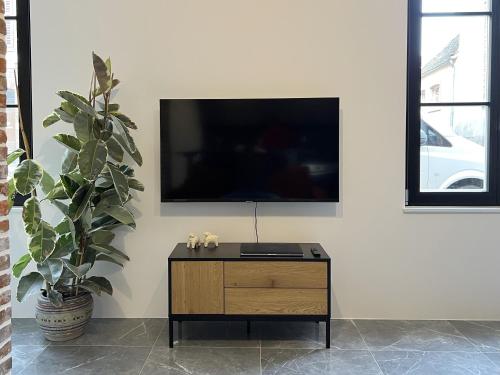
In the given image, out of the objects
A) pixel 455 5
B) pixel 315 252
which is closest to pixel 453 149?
pixel 455 5

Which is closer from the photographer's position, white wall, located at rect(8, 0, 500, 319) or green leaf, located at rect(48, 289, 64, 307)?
green leaf, located at rect(48, 289, 64, 307)

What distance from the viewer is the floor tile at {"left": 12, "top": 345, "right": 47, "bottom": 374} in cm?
230

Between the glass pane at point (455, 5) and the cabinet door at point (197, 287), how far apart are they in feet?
8.15

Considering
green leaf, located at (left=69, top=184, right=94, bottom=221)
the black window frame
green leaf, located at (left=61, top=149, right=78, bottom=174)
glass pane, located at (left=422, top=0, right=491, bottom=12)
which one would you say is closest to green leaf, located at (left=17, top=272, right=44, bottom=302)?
green leaf, located at (left=69, top=184, right=94, bottom=221)

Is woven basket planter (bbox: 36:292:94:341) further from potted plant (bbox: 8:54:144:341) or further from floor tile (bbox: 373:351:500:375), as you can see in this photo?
floor tile (bbox: 373:351:500:375)

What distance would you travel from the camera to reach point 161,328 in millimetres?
2820

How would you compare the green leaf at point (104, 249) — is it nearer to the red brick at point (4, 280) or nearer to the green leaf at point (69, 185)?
the green leaf at point (69, 185)

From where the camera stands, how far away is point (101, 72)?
8.00ft

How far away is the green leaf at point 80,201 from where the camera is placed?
2477 millimetres

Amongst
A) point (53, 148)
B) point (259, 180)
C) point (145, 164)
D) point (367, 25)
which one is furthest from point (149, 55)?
point (367, 25)

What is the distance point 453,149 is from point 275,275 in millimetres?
1722

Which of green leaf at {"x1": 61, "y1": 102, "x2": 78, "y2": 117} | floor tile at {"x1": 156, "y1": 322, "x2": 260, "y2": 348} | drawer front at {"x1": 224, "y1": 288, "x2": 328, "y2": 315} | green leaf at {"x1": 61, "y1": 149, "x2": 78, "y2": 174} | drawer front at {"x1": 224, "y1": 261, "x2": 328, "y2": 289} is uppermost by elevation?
green leaf at {"x1": 61, "y1": 102, "x2": 78, "y2": 117}

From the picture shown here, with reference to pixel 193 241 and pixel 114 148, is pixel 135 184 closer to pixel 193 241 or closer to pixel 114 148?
pixel 114 148

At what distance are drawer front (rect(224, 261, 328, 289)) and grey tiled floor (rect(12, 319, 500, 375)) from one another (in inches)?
15.8
